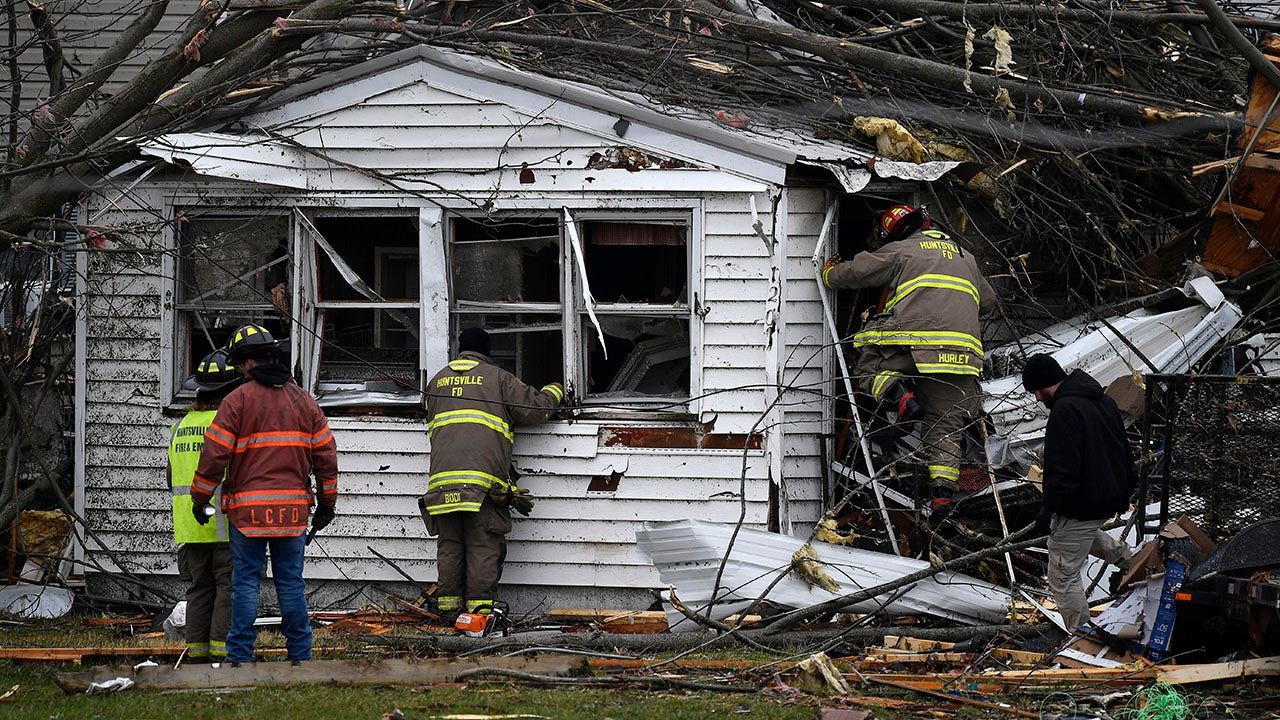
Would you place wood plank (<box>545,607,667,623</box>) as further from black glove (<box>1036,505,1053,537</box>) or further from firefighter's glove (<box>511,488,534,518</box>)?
black glove (<box>1036,505,1053,537</box>)

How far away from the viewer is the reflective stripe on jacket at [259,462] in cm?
646

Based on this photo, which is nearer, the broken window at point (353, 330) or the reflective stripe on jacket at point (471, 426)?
the reflective stripe on jacket at point (471, 426)

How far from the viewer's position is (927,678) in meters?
6.18

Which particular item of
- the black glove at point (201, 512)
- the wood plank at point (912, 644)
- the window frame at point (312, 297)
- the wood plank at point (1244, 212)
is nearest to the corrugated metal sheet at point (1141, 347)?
the wood plank at point (1244, 212)

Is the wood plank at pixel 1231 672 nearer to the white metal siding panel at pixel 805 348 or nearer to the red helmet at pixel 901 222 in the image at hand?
the white metal siding panel at pixel 805 348

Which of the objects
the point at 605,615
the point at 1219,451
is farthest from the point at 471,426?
the point at 1219,451

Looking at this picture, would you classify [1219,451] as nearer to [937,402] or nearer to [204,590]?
[937,402]

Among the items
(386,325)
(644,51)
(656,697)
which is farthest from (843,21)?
(656,697)

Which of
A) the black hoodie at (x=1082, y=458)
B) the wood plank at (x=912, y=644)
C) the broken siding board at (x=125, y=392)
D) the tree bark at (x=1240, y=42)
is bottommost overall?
the wood plank at (x=912, y=644)

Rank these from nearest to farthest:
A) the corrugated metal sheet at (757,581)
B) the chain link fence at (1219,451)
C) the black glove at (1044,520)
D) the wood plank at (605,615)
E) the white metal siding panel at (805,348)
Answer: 1. the chain link fence at (1219,451)
2. the black glove at (1044,520)
3. the corrugated metal sheet at (757,581)
4. the wood plank at (605,615)
5. the white metal siding panel at (805,348)

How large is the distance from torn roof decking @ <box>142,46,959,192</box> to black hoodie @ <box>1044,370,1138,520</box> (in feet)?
7.16

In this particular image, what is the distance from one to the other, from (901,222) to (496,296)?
2.72m

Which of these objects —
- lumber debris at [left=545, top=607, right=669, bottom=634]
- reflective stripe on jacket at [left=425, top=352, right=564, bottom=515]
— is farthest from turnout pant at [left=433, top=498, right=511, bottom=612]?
lumber debris at [left=545, top=607, right=669, bottom=634]

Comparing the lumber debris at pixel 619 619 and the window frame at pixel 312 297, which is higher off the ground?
the window frame at pixel 312 297
